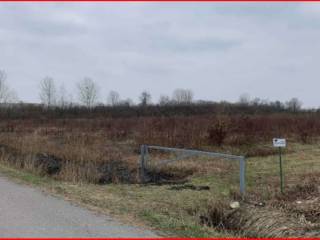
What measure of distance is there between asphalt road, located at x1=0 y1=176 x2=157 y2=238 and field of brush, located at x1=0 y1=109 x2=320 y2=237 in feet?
1.80

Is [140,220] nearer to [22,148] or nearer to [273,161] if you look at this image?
[273,161]

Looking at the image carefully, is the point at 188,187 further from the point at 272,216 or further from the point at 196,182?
the point at 272,216

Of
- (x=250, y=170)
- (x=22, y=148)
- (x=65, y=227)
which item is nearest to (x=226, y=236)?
(x=65, y=227)

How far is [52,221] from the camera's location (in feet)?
25.4

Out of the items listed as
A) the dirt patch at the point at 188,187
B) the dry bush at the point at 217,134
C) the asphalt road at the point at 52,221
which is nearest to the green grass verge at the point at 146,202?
the dirt patch at the point at 188,187

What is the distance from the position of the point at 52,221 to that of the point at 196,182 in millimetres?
7123

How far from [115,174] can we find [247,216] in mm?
7008

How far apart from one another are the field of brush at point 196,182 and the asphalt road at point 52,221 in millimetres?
549

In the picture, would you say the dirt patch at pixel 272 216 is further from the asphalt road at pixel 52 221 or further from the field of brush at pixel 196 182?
the asphalt road at pixel 52 221

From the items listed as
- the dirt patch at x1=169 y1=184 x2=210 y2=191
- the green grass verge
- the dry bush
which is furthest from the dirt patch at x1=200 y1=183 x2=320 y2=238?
the dry bush

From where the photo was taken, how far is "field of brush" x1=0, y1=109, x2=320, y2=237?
8.33 metres

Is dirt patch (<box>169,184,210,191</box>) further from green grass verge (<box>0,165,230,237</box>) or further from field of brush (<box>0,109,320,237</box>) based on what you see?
green grass verge (<box>0,165,230,237</box>)

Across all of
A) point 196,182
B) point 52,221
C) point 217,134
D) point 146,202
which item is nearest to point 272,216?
point 146,202

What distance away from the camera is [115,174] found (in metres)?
15.1
